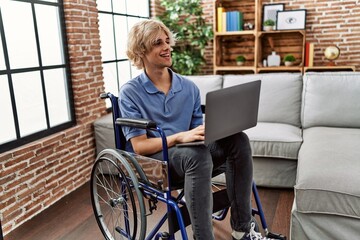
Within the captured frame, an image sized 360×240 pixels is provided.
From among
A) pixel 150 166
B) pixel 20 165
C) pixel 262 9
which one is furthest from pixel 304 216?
pixel 262 9

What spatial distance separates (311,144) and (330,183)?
2.01 feet

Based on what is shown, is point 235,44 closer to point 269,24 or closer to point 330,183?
point 269,24

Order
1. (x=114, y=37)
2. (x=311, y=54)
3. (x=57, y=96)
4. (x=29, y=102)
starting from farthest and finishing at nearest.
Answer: (x=311, y=54)
(x=114, y=37)
(x=57, y=96)
(x=29, y=102)

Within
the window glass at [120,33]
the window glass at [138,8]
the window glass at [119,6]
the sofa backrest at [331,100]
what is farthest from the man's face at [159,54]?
the window glass at [138,8]

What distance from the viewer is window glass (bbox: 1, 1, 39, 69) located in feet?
7.38

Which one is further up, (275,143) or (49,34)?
(49,34)

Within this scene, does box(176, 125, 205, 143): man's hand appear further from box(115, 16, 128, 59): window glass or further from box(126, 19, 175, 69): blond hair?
box(115, 16, 128, 59): window glass

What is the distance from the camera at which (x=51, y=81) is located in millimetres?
2652

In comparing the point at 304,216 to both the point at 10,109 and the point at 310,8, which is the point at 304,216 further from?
the point at 310,8

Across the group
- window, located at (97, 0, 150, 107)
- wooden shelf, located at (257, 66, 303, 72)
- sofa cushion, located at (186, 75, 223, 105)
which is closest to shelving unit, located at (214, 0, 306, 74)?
wooden shelf, located at (257, 66, 303, 72)

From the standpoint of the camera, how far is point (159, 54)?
173cm

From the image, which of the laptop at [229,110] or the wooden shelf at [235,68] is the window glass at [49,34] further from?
the wooden shelf at [235,68]

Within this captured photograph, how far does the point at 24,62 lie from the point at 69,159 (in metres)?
0.81

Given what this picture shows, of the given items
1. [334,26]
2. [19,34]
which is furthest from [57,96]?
[334,26]
